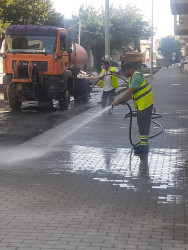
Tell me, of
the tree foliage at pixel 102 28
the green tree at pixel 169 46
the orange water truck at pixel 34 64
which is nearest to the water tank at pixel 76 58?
the orange water truck at pixel 34 64

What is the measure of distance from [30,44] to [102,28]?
165 feet

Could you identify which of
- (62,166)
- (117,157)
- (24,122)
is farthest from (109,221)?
(24,122)

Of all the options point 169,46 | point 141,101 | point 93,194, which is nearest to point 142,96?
point 141,101

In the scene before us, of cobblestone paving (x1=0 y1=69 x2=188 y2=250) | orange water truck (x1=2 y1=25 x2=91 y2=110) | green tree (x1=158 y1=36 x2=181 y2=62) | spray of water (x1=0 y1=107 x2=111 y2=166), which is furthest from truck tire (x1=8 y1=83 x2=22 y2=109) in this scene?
green tree (x1=158 y1=36 x2=181 y2=62)

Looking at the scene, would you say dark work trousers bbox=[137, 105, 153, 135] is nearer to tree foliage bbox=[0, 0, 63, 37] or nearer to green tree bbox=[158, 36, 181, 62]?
tree foliage bbox=[0, 0, 63, 37]

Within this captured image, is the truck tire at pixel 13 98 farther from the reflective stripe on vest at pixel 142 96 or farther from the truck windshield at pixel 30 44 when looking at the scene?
the reflective stripe on vest at pixel 142 96

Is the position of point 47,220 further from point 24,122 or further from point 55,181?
point 24,122

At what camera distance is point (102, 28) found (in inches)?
2689

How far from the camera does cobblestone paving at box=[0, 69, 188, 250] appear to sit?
5.42 metres

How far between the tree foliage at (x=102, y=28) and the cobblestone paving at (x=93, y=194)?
5664 cm

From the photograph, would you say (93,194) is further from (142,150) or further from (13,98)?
(13,98)

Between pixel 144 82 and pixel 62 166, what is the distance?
228cm

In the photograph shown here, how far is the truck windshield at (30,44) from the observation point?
744 inches

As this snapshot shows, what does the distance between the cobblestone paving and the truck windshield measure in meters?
7.02
